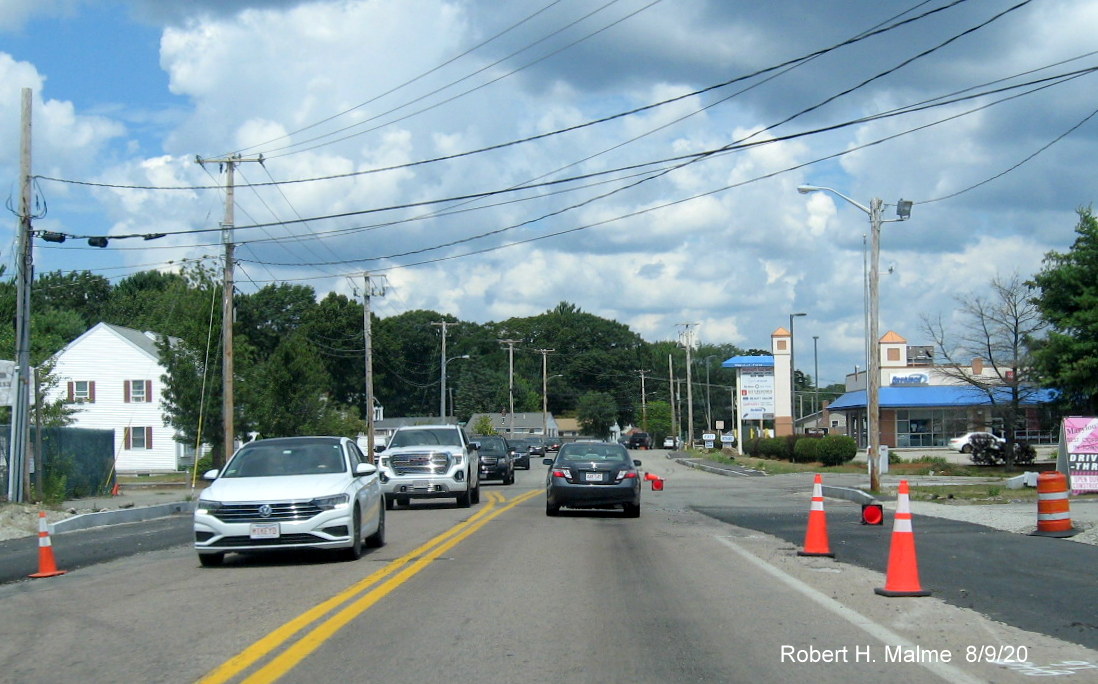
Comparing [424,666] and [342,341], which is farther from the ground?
[342,341]

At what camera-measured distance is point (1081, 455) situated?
24078 mm

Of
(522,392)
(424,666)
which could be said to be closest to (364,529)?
(424,666)

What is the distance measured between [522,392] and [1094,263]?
92.7m

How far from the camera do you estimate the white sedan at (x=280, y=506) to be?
487 inches

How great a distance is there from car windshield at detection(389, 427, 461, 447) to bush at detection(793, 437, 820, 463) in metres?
26.5

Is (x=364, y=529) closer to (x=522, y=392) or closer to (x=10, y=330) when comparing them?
(x=10, y=330)

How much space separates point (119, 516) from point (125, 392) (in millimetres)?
40290

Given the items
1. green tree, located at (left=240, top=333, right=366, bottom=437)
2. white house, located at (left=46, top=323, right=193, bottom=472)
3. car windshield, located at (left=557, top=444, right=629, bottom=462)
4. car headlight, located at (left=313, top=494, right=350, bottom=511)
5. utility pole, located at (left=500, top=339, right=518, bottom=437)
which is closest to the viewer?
car headlight, located at (left=313, top=494, right=350, bottom=511)

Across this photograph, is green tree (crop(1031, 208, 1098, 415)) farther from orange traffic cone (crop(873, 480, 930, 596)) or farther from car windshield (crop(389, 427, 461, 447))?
orange traffic cone (crop(873, 480, 930, 596))

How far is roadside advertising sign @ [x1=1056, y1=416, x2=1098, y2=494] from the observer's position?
78.9ft

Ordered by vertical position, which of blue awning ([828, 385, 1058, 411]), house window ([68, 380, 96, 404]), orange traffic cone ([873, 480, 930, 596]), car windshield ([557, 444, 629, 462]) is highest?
house window ([68, 380, 96, 404])

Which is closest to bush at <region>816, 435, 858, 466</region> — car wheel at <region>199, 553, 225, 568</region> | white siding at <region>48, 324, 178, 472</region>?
white siding at <region>48, 324, 178, 472</region>

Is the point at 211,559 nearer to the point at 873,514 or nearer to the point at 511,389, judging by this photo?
the point at 873,514

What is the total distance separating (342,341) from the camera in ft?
335
